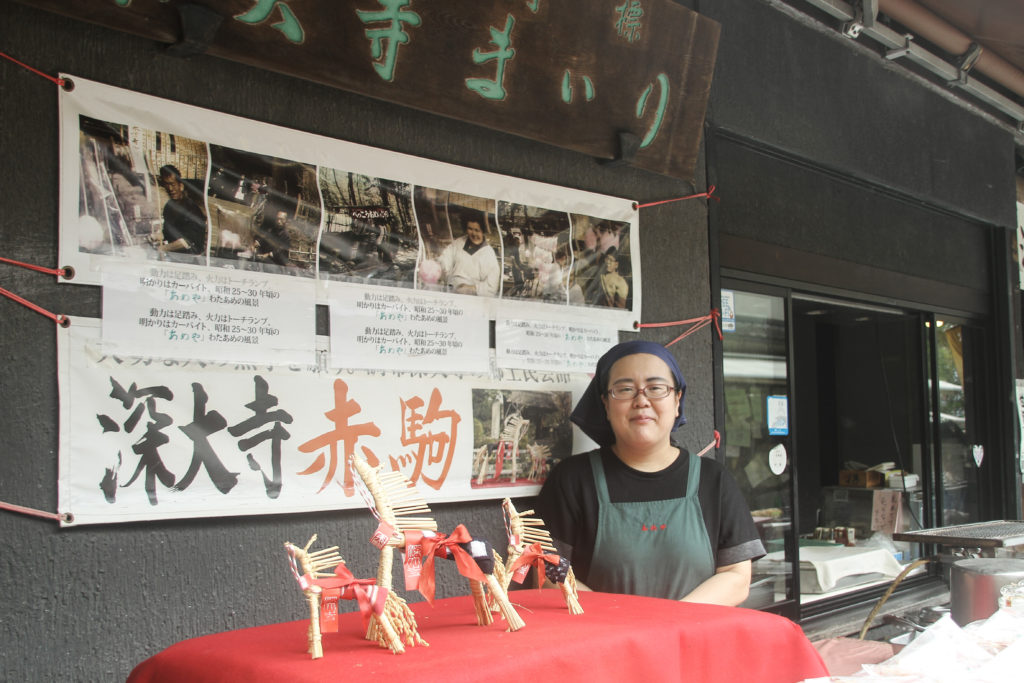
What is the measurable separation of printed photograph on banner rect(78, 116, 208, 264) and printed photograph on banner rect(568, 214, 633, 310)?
1.37 m

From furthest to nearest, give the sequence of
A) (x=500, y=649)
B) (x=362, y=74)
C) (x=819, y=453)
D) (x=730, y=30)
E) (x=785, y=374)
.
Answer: (x=819, y=453) → (x=785, y=374) → (x=730, y=30) → (x=362, y=74) → (x=500, y=649)

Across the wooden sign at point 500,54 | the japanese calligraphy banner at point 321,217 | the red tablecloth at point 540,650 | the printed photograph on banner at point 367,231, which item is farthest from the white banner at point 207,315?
the red tablecloth at point 540,650

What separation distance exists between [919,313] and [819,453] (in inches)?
67.3

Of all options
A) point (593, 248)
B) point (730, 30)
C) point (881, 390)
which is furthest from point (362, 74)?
point (881, 390)

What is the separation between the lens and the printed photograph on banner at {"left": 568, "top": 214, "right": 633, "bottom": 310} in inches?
125

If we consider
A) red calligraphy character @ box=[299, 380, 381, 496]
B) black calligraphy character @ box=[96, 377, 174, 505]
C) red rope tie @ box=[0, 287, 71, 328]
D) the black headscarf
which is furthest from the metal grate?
red rope tie @ box=[0, 287, 71, 328]

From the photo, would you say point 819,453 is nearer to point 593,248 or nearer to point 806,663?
point 593,248

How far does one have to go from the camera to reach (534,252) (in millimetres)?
3045

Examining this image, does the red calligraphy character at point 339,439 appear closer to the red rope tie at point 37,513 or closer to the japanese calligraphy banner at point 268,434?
the japanese calligraphy banner at point 268,434

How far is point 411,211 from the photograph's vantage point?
8.91 feet

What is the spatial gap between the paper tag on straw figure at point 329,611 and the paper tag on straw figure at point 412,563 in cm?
14

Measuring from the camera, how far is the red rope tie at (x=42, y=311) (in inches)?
79.2

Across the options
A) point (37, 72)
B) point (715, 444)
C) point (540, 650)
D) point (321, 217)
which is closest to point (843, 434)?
point (715, 444)

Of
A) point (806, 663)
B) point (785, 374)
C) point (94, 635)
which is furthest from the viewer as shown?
point (785, 374)
